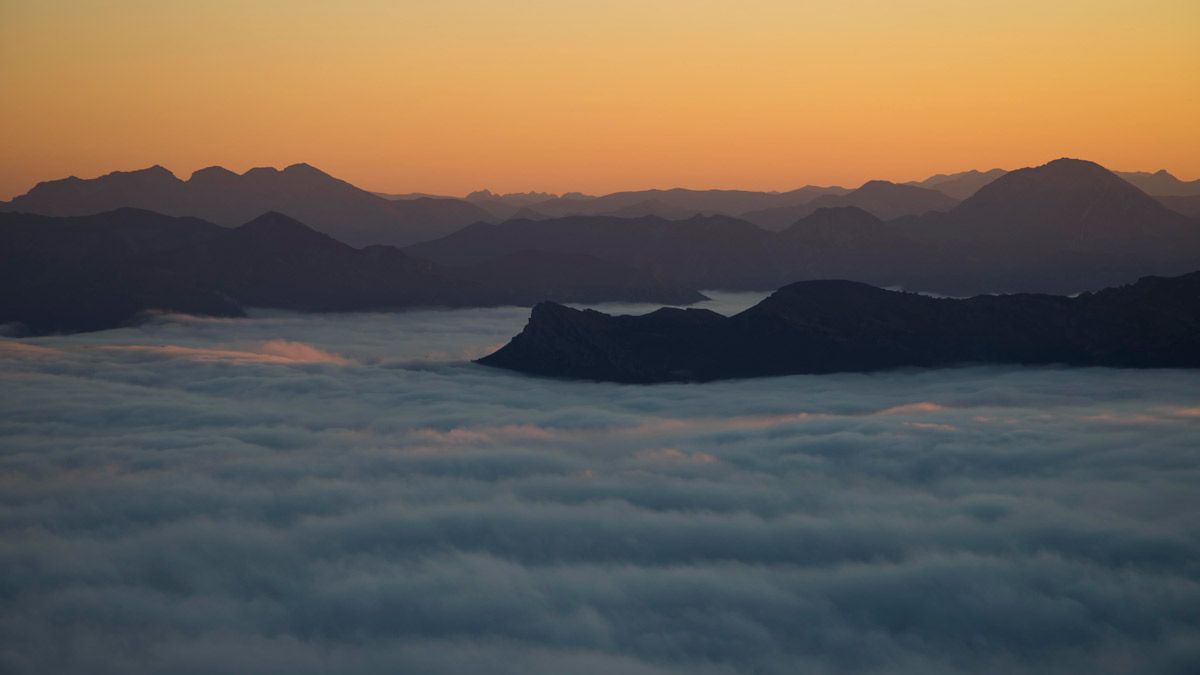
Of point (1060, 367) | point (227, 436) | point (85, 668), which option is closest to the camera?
point (85, 668)

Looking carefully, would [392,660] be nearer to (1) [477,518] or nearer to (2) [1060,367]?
(1) [477,518]

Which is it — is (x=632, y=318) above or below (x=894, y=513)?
above

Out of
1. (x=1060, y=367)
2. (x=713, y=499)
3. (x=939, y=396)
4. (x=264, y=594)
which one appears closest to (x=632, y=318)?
(x=939, y=396)

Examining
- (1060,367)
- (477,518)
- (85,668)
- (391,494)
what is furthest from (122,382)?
(1060,367)

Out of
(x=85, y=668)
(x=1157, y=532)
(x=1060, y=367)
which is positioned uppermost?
(x=1060, y=367)

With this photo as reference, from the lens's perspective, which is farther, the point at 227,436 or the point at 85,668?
the point at 227,436

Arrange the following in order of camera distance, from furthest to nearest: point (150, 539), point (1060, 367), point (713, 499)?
point (1060, 367) → point (713, 499) → point (150, 539)
